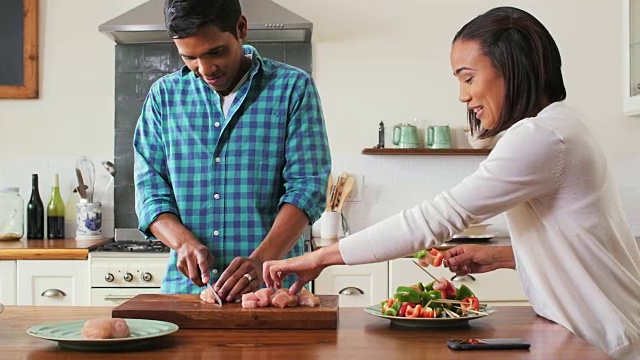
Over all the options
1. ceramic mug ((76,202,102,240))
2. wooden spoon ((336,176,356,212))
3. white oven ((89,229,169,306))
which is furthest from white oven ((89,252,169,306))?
wooden spoon ((336,176,356,212))

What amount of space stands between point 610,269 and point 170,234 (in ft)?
3.75

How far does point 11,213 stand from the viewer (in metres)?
4.46

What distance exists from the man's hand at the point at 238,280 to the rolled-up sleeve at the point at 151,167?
1.19 feet

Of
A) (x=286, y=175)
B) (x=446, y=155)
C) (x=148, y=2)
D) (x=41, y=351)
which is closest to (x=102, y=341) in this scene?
(x=41, y=351)

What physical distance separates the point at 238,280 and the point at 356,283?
71.9 inches

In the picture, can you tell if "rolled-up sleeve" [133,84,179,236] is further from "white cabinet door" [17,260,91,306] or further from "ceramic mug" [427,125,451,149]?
"ceramic mug" [427,125,451,149]

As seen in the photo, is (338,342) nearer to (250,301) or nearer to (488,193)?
(250,301)

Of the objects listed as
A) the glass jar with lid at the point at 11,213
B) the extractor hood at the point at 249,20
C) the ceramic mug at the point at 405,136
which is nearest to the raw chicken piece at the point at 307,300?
the extractor hood at the point at 249,20

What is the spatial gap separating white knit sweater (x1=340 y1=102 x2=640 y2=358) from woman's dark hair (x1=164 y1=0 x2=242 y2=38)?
2.41ft

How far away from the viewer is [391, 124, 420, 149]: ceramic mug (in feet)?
14.6

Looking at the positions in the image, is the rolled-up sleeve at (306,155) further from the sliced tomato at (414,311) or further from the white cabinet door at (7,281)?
the white cabinet door at (7,281)

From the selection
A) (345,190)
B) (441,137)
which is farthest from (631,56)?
(345,190)

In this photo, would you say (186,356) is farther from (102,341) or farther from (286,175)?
(286,175)

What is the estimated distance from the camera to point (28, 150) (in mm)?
4617
